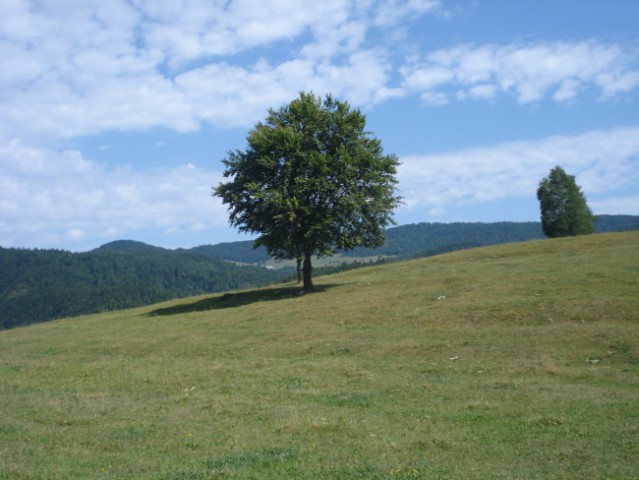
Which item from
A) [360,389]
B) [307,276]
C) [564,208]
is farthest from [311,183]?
[564,208]

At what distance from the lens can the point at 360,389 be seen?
65.1ft

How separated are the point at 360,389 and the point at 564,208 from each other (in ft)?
242

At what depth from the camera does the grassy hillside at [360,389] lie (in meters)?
12.2

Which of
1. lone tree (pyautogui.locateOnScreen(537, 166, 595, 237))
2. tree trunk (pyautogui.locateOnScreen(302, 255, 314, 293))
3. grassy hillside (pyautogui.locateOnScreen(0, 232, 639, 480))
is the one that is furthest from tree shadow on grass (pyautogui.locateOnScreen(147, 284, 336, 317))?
lone tree (pyautogui.locateOnScreen(537, 166, 595, 237))

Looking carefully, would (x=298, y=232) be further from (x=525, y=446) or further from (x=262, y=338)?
(x=525, y=446)

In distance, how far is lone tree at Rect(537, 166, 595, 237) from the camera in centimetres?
8406

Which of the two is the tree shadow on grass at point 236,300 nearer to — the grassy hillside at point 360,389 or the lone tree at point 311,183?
the lone tree at point 311,183

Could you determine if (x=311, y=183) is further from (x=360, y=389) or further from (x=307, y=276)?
(x=360, y=389)

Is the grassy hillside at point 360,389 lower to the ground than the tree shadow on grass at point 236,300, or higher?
lower

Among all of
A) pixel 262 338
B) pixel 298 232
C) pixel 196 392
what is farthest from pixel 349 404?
pixel 298 232

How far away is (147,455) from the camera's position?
13.1 meters

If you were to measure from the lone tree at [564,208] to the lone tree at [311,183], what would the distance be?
131ft

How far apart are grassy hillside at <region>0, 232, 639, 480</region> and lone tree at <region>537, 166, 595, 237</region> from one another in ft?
140

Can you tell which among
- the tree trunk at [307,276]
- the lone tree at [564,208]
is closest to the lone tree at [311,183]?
the tree trunk at [307,276]
